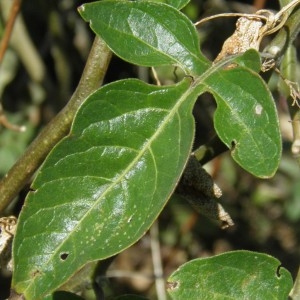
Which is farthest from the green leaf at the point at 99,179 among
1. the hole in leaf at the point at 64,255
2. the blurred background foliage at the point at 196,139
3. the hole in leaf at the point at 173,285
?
the blurred background foliage at the point at 196,139

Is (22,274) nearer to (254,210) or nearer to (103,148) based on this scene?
(103,148)

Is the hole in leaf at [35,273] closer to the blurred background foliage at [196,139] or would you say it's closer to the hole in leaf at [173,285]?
the hole in leaf at [173,285]

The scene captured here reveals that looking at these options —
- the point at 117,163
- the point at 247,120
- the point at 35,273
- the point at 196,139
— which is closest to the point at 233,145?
the point at 247,120

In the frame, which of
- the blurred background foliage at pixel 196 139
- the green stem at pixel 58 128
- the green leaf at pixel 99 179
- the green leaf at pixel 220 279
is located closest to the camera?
the green leaf at pixel 99 179

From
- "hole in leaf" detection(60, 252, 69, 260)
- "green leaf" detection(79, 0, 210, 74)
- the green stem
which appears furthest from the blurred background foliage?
"hole in leaf" detection(60, 252, 69, 260)

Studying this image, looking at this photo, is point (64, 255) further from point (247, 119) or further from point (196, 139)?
point (196, 139)

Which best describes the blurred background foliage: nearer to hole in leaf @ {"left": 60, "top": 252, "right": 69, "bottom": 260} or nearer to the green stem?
the green stem
